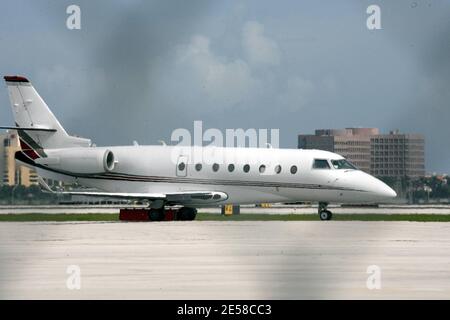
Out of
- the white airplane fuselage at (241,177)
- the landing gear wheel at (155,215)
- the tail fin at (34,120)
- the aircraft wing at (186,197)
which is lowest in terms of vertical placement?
the landing gear wheel at (155,215)

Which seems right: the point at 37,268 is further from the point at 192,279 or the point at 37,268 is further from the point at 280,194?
the point at 280,194

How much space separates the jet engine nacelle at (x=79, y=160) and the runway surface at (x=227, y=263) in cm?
1650

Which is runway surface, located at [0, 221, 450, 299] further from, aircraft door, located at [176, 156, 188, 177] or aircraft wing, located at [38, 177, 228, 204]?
aircraft door, located at [176, 156, 188, 177]

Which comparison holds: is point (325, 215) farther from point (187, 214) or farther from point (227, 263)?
point (227, 263)

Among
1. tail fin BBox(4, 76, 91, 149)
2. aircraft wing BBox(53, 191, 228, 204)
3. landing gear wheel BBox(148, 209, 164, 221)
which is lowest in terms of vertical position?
landing gear wheel BBox(148, 209, 164, 221)

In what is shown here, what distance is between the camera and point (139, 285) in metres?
19.6

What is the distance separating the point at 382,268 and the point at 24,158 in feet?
125

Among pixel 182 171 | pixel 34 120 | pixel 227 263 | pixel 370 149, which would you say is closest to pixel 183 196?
pixel 182 171

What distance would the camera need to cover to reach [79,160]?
56.8m

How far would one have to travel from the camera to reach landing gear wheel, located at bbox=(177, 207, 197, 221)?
56.8 m

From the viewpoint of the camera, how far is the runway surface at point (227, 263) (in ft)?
61.2

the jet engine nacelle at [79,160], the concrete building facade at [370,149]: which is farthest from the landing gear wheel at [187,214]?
the concrete building facade at [370,149]

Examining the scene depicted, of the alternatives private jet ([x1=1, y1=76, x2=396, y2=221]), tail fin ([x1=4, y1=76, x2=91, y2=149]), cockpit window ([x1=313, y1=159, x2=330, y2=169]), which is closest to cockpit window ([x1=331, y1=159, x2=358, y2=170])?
private jet ([x1=1, y1=76, x2=396, y2=221])

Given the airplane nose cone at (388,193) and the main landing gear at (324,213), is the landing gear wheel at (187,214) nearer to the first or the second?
the main landing gear at (324,213)
